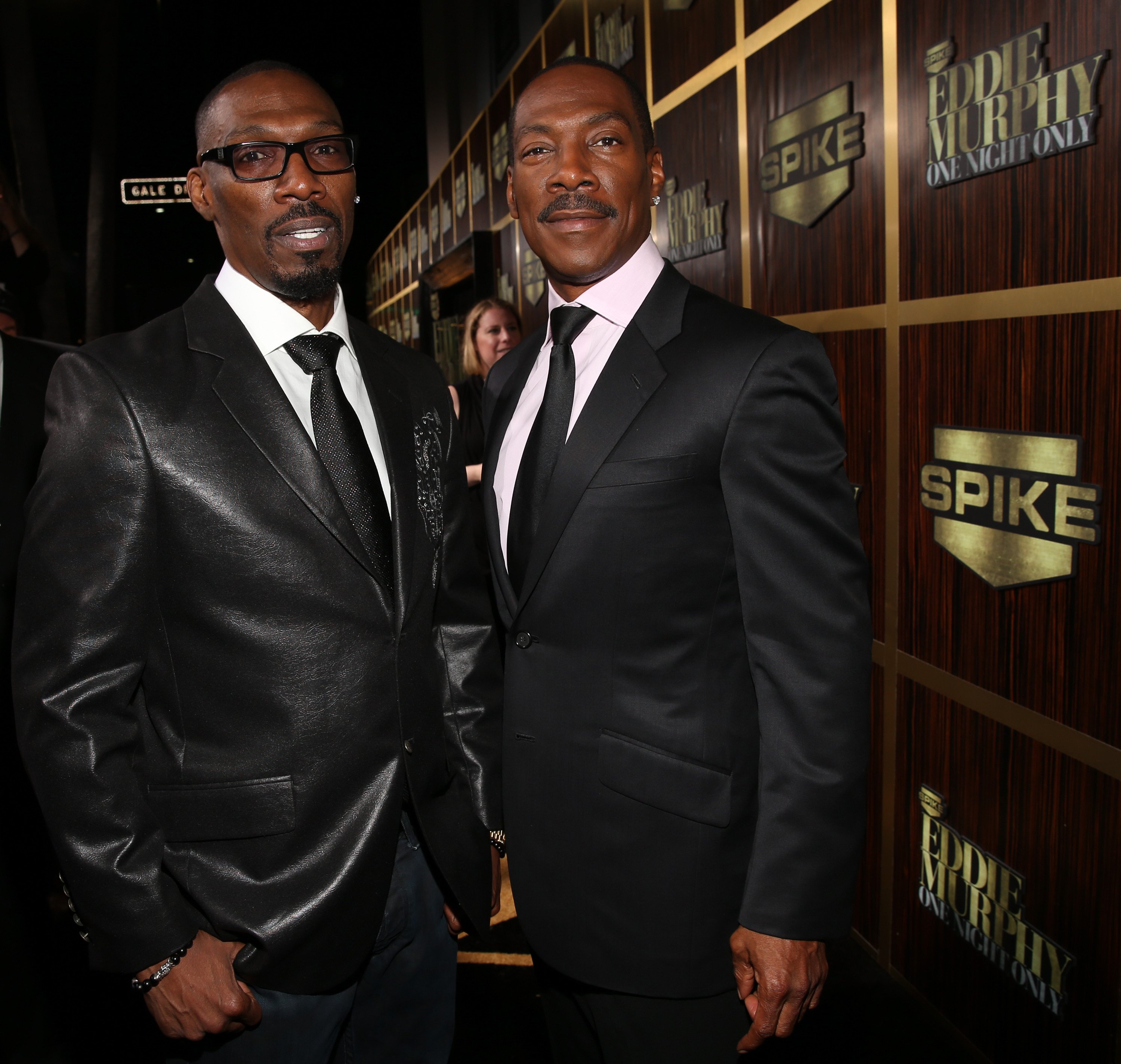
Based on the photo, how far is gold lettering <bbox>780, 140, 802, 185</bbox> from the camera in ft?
8.03

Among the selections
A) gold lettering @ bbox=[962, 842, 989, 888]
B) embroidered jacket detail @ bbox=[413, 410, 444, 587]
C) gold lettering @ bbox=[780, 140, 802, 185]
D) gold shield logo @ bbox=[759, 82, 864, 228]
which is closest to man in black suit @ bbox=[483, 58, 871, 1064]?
embroidered jacket detail @ bbox=[413, 410, 444, 587]

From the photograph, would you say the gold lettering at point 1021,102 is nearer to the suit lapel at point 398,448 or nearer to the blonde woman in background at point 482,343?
the suit lapel at point 398,448

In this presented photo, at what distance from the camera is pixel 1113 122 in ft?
4.79

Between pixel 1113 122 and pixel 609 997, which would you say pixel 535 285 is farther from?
pixel 609 997

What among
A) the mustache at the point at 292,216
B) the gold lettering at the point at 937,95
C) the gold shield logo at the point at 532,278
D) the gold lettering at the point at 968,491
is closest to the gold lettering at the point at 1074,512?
the gold lettering at the point at 968,491

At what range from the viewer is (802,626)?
1146mm

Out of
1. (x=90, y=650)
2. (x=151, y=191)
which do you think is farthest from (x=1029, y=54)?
(x=151, y=191)

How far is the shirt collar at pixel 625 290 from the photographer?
1387 millimetres

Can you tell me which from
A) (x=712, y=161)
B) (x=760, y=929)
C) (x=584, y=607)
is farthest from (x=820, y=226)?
(x=760, y=929)

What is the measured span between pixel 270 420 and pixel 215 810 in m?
0.57

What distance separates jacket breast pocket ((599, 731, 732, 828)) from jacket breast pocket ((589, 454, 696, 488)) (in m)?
0.38

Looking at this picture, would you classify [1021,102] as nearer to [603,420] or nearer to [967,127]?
[967,127]

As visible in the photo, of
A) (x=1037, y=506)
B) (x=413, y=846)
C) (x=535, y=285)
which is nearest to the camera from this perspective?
(x=413, y=846)

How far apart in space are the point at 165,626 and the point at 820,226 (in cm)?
200
